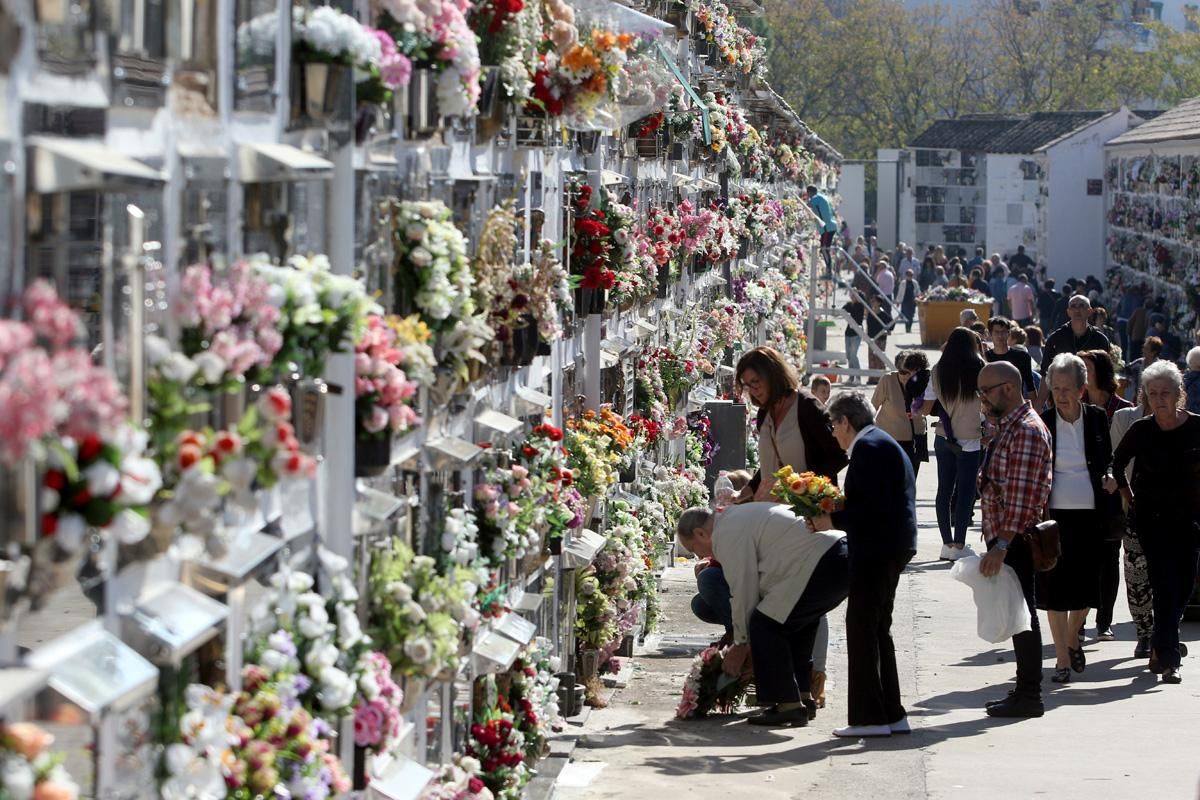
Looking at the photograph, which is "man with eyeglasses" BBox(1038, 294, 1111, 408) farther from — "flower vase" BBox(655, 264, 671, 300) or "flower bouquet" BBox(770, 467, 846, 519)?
"flower bouquet" BBox(770, 467, 846, 519)

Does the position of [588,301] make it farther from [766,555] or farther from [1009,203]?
[1009,203]

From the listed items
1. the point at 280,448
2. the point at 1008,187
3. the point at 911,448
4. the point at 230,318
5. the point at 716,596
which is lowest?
the point at 716,596

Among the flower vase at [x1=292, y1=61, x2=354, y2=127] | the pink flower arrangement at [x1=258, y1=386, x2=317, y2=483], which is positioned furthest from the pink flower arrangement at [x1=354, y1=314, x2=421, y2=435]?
the pink flower arrangement at [x1=258, y1=386, x2=317, y2=483]

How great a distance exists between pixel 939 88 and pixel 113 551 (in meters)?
84.4

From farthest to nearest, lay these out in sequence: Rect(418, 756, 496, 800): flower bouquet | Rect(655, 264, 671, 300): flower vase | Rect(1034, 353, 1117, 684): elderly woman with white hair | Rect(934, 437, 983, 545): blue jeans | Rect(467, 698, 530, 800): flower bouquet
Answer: Rect(934, 437, 983, 545): blue jeans < Rect(655, 264, 671, 300): flower vase < Rect(1034, 353, 1117, 684): elderly woman with white hair < Rect(467, 698, 530, 800): flower bouquet < Rect(418, 756, 496, 800): flower bouquet

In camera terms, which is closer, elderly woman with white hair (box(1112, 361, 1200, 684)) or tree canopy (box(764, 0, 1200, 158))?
elderly woman with white hair (box(1112, 361, 1200, 684))

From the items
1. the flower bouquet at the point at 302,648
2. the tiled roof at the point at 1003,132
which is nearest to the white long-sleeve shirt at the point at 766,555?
the flower bouquet at the point at 302,648

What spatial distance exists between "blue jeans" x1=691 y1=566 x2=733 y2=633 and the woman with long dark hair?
5.26 meters

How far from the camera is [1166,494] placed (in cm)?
1250

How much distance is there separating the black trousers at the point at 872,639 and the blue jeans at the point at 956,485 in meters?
6.29

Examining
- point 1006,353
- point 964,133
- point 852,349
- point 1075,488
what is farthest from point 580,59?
point 964,133

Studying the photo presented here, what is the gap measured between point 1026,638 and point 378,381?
19.4 ft

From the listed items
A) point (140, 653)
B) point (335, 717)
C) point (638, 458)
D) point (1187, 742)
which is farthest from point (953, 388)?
point (140, 653)

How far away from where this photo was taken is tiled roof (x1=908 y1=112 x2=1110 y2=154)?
216 ft
